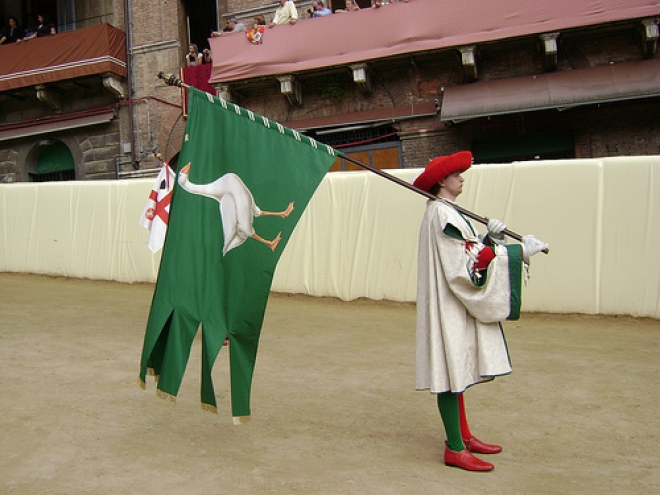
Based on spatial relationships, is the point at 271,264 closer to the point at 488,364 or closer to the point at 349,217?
the point at 488,364

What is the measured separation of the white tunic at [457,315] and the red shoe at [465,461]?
392mm

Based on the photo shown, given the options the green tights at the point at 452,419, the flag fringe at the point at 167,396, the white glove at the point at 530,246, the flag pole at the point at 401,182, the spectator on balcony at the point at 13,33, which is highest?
the spectator on balcony at the point at 13,33

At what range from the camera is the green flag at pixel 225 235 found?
3.70 metres

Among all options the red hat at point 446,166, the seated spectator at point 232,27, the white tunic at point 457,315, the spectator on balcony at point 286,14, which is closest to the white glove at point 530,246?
the white tunic at point 457,315

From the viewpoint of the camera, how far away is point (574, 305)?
29.2 feet

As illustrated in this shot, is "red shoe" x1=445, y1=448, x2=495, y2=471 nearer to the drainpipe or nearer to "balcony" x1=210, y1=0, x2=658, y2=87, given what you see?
"balcony" x1=210, y1=0, x2=658, y2=87

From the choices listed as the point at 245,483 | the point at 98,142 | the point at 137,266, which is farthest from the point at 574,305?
the point at 98,142

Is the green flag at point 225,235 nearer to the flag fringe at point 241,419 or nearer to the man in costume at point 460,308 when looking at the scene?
the flag fringe at point 241,419

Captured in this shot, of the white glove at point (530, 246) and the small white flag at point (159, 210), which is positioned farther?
the small white flag at point (159, 210)

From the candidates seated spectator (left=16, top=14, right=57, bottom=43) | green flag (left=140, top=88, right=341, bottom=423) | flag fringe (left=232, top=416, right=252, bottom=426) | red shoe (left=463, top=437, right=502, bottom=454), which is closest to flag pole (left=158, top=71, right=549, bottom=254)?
green flag (left=140, top=88, right=341, bottom=423)

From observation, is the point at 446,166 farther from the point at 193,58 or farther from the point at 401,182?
the point at 193,58

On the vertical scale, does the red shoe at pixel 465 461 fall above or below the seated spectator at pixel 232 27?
below

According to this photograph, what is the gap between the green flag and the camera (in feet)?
12.1

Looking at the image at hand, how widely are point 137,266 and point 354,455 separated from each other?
9.16 metres
